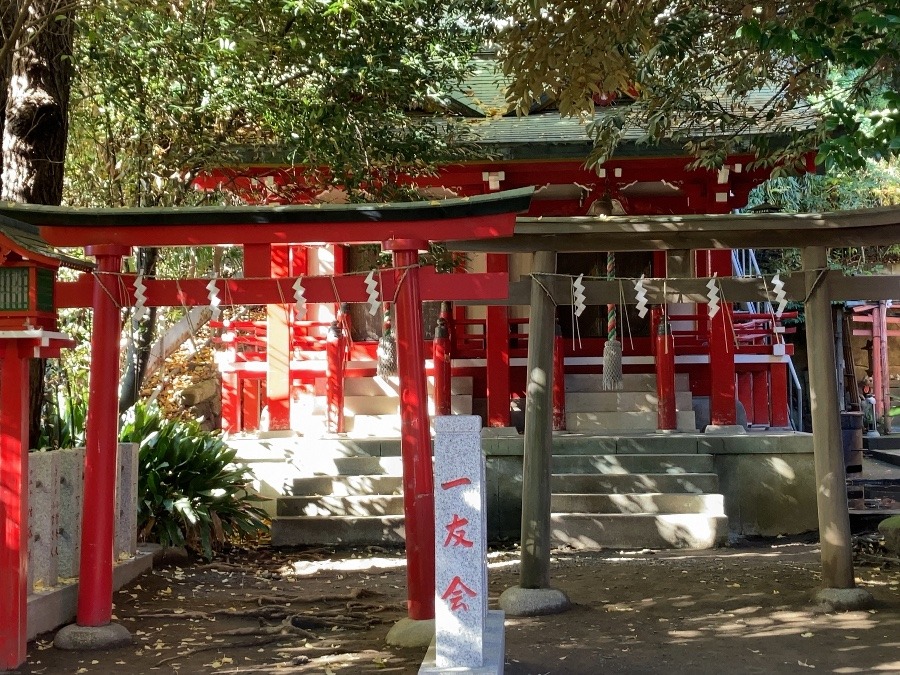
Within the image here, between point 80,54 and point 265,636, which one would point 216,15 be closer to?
point 80,54

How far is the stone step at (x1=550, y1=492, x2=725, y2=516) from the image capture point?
10.9 m

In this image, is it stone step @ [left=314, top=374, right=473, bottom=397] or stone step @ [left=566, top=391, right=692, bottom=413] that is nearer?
stone step @ [left=566, top=391, right=692, bottom=413]

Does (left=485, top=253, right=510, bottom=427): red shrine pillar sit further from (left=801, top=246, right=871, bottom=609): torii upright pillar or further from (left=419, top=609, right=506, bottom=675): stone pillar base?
(left=419, top=609, right=506, bottom=675): stone pillar base

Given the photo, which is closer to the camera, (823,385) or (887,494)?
(823,385)

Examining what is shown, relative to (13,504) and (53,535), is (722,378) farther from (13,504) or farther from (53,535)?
(13,504)

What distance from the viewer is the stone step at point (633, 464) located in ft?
38.1

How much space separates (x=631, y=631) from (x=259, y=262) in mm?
3921

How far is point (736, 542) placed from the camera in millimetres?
11188

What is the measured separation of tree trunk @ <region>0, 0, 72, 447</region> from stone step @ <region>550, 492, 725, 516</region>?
5739mm

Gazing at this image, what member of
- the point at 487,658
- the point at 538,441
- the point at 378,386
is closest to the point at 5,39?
the point at 538,441

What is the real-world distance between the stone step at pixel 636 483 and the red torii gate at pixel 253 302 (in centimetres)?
480

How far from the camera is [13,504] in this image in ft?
20.4

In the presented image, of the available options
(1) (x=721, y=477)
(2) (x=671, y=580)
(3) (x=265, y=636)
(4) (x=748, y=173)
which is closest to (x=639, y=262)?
(4) (x=748, y=173)

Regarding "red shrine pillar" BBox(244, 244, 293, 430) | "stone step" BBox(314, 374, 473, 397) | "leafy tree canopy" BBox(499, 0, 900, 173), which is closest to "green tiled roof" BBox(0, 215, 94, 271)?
"leafy tree canopy" BBox(499, 0, 900, 173)
